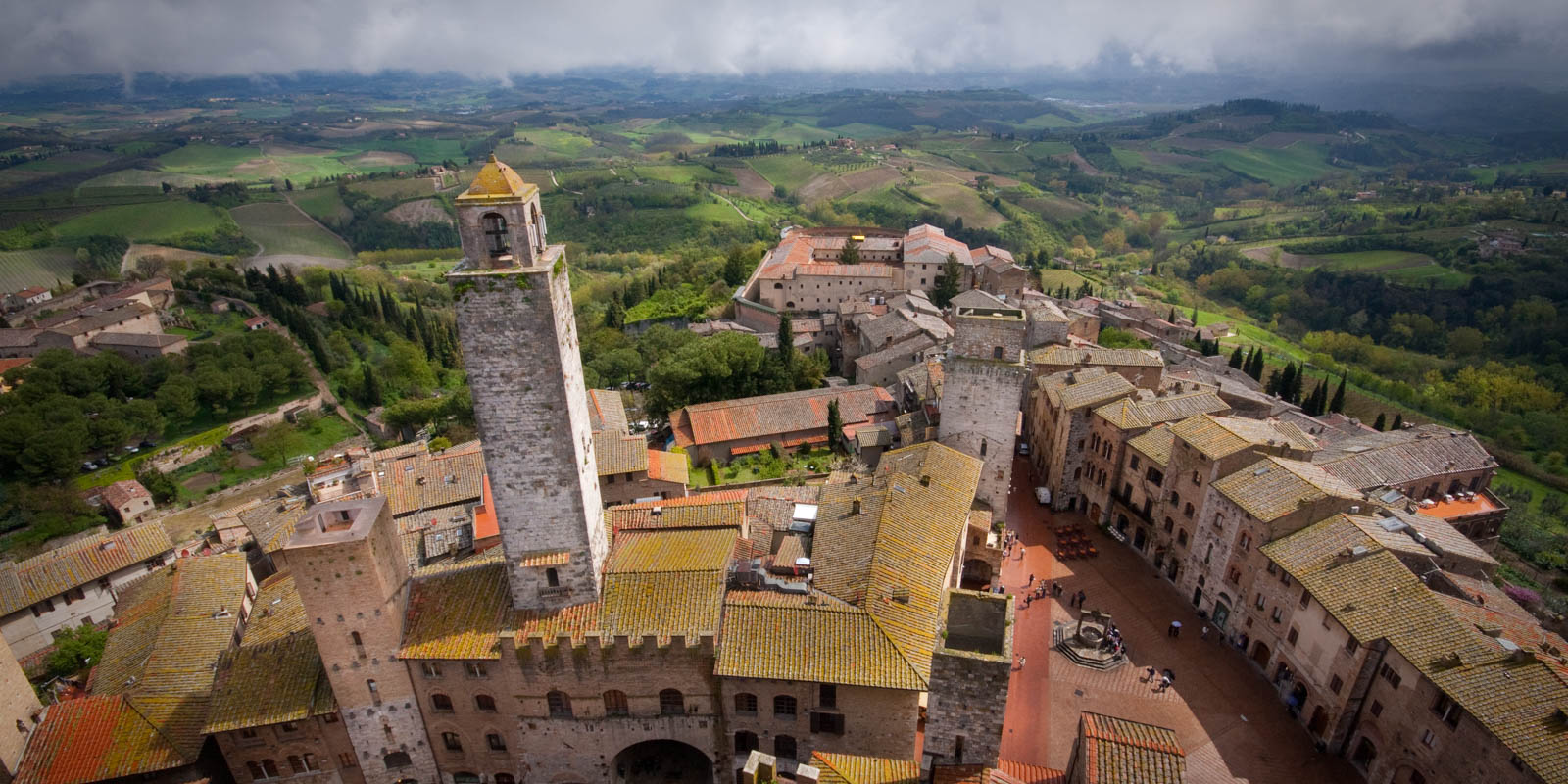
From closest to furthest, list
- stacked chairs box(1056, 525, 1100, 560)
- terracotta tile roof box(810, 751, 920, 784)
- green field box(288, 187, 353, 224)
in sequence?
terracotta tile roof box(810, 751, 920, 784) → stacked chairs box(1056, 525, 1100, 560) → green field box(288, 187, 353, 224)

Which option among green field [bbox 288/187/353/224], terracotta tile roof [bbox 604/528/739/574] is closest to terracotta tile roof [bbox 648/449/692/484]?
terracotta tile roof [bbox 604/528/739/574]

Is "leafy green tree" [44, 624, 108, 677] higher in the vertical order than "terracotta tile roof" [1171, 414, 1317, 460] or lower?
lower

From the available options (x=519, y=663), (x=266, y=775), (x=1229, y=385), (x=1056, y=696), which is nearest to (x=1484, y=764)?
(x=1056, y=696)

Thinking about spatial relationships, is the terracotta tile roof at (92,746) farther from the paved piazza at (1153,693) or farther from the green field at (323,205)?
the green field at (323,205)

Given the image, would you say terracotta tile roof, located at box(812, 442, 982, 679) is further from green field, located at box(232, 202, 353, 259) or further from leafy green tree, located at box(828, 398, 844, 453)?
green field, located at box(232, 202, 353, 259)

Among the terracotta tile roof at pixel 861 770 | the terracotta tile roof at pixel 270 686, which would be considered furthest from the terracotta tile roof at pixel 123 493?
the terracotta tile roof at pixel 861 770

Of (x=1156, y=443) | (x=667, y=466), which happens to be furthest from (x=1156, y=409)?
(x=667, y=466)
